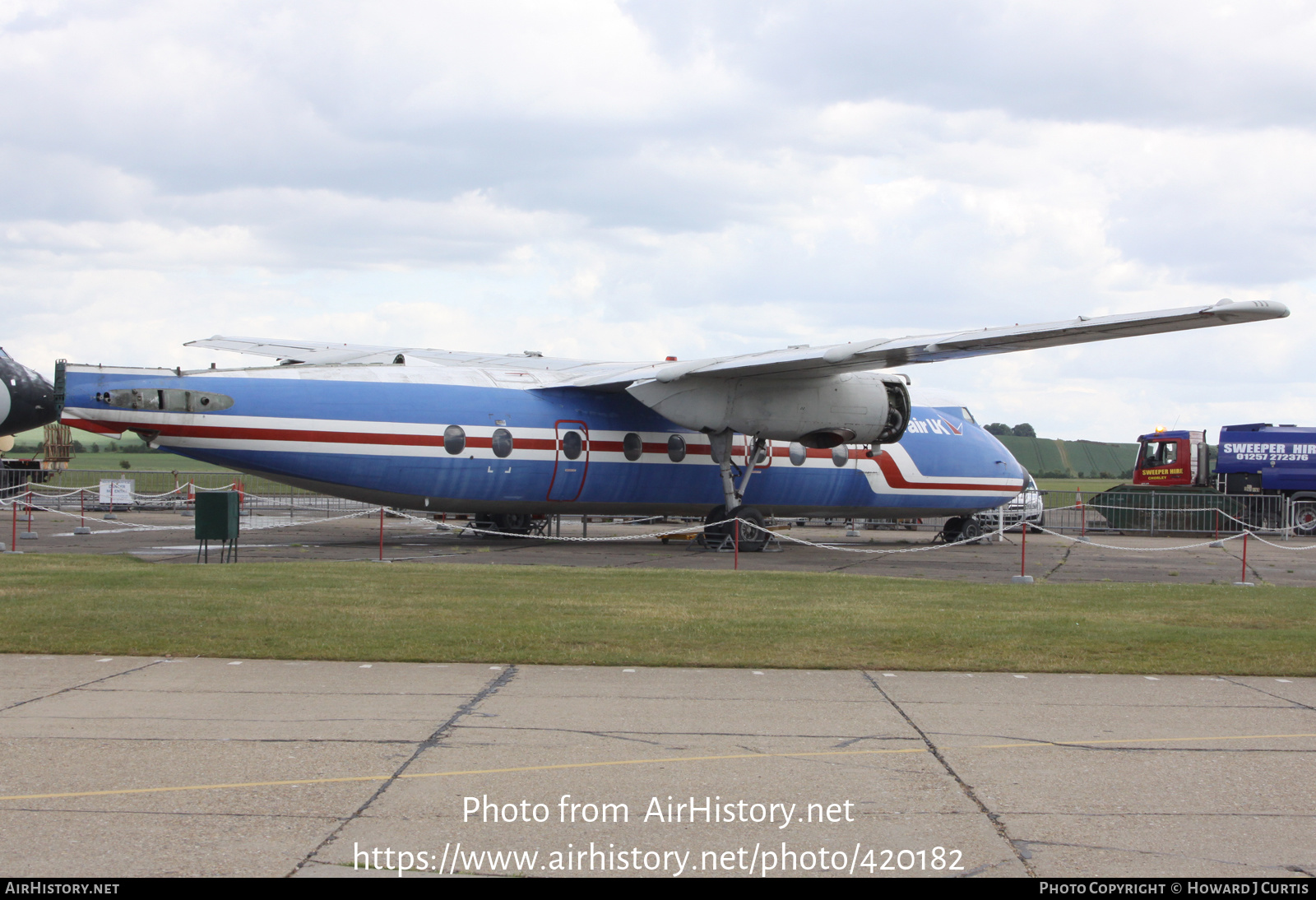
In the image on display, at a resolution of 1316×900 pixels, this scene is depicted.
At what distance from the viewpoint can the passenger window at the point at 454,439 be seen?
842 inches

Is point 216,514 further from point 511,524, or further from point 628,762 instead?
point 628,762

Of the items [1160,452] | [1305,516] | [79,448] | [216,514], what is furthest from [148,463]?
[1305,516]

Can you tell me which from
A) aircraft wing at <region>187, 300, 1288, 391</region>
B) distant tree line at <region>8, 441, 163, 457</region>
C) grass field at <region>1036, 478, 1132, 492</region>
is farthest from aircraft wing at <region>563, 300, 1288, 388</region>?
grass field at <region>1036, 478, 1132, 492</region>

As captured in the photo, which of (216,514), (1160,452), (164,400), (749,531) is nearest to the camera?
(216,514)

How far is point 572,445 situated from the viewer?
22.8 metres

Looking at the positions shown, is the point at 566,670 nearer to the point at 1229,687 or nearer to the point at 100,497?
the point at 1229,687

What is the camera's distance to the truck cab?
41281 millimetres

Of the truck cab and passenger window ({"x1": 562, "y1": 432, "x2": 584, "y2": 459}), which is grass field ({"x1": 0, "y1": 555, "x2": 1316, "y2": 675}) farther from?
the truck cab

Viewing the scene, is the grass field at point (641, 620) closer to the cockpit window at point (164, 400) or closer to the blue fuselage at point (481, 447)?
the cockpit window at point (164, 400)

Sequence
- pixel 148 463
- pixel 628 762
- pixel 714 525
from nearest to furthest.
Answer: pixel 628 762
pixel 714 525
pixel 148 463

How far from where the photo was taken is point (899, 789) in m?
6.03

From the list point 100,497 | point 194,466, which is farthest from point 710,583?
point 194,466

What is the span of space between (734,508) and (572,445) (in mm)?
3791

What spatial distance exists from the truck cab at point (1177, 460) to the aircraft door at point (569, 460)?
27855 mm
